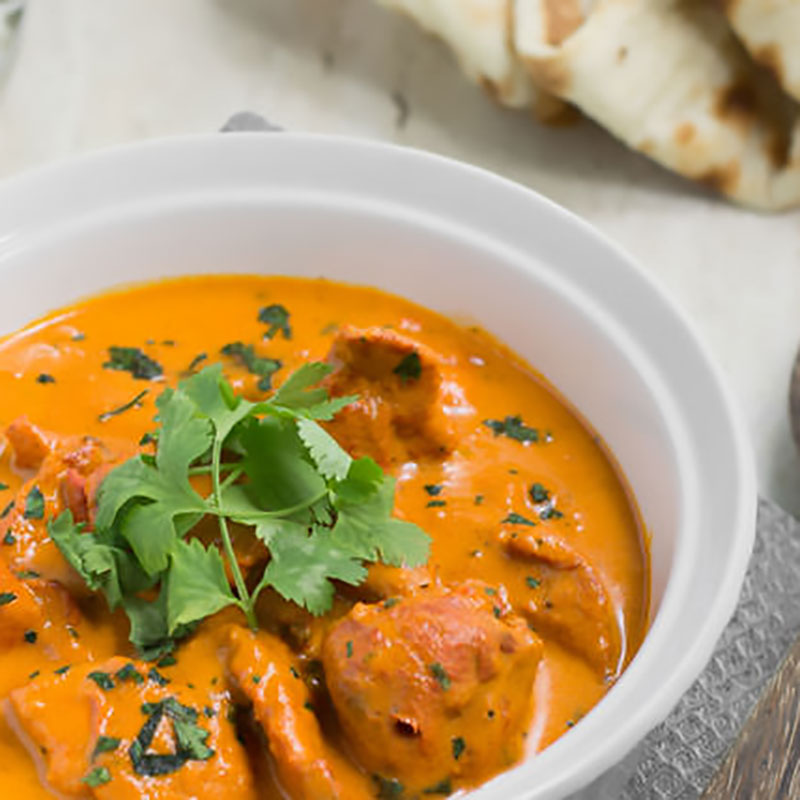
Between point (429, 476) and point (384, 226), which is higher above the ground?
point (384, 226)

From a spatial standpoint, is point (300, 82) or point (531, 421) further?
point (300, 82)

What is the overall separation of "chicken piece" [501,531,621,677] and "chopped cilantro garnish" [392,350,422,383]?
409mm

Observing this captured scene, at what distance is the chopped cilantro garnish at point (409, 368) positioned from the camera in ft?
8.96

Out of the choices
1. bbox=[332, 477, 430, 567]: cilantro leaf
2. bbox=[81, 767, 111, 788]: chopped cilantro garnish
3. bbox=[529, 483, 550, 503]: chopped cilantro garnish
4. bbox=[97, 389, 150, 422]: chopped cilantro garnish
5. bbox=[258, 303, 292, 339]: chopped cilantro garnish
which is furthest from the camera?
bbox=[258, 303, 292, 339]: chopped cilantro garnish

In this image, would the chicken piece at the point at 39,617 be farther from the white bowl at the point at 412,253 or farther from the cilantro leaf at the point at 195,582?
the white bowl at the point at 412,253

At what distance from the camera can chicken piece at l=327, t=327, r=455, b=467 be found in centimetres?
269

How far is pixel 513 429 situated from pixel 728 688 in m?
0.72

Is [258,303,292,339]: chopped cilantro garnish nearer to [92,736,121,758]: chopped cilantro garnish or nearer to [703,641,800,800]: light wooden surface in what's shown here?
[92,736,121,758]: chopped cilantro garnish

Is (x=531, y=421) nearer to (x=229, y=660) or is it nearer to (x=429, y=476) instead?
(x=429, y=476)

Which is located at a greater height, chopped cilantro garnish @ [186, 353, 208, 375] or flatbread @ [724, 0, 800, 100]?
flatbread @ [724, 0, 800, 100]

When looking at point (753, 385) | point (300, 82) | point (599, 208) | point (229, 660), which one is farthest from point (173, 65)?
point (229, 660)

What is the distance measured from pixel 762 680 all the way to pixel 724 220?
1986 millimetres

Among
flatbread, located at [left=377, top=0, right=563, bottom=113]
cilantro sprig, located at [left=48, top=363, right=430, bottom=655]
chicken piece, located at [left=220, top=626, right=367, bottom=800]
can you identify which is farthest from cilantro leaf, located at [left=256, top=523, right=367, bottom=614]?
flatbread, located at [left=377, top=0, right=563, bottom=113]

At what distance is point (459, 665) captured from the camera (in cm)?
222
